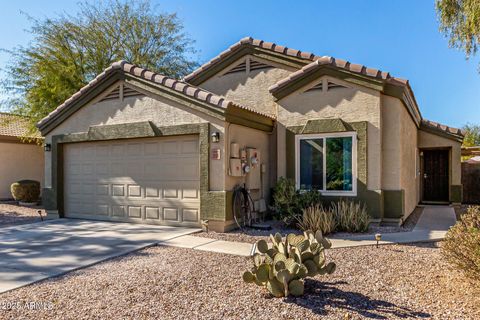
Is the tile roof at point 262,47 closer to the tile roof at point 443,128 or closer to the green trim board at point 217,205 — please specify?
the green trim board at point 217,205

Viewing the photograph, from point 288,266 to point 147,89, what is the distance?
24.2 ft

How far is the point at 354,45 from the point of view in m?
18.4

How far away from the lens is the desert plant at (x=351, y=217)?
9031mm

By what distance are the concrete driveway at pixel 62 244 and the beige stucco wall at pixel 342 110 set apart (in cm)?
450

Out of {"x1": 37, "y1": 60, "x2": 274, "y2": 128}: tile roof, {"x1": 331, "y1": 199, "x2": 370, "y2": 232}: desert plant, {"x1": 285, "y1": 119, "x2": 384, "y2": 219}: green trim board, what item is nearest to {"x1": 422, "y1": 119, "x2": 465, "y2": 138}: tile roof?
{"x1": 285, "y1": 119, "x2": 384, "y2": 219}: green trim board

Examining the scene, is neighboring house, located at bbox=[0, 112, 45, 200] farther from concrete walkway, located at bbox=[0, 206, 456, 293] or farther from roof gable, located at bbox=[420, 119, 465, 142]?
roof gable, located at bbox=[420, 119, 465, 142]

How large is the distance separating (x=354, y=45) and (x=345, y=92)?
9.60 metres

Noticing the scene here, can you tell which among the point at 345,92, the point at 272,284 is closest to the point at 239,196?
the point at 345,92

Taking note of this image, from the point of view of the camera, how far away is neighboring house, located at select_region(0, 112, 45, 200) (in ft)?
60.7

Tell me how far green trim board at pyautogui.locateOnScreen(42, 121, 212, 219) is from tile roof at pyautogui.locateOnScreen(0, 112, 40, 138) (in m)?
6.87

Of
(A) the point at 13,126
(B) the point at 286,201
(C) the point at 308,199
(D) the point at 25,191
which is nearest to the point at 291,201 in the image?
(B) the point at 286,201

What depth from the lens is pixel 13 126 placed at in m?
20.2

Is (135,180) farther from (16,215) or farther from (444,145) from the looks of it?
(444,145)

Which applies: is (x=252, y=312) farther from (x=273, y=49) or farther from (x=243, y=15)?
(x=243, y=15)
